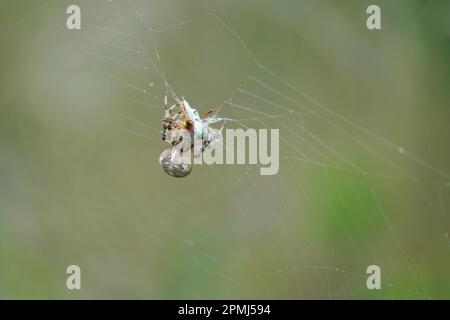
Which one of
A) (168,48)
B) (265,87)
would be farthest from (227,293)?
(168,48)

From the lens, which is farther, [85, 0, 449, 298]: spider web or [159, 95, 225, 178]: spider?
[85, 0, 449, 298]: spider web

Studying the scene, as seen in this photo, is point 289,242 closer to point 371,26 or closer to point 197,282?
point 197,282

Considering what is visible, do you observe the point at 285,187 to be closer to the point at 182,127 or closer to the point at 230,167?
the point at 230,167

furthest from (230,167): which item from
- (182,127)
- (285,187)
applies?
(182,127)

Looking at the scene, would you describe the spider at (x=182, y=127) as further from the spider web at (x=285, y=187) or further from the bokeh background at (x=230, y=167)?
the bokeh background at (x=230, y=167)

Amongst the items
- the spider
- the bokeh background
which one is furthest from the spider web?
the spider

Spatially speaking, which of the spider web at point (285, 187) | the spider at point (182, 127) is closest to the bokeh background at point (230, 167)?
the spider web at point (285, 187)

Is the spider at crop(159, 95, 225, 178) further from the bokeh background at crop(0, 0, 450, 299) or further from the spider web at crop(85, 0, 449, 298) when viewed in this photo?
the bokeh background at crop(0, 0, 450, 299)
